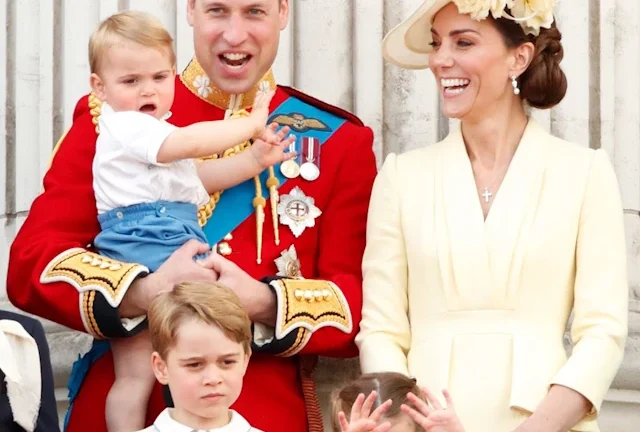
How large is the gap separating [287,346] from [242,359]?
1.70 feet

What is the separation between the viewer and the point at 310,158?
5242mm

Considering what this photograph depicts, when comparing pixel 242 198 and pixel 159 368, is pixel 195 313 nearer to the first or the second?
pixel 159 368

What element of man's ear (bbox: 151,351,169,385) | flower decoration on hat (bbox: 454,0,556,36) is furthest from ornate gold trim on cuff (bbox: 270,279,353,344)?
flower decoration on hat (bbox: 454,0,556,36)

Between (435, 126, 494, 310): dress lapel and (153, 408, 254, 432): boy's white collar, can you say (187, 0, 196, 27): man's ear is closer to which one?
(435, 126, 494, 310): dress lapel

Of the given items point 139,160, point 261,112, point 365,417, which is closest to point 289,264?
point 261,112

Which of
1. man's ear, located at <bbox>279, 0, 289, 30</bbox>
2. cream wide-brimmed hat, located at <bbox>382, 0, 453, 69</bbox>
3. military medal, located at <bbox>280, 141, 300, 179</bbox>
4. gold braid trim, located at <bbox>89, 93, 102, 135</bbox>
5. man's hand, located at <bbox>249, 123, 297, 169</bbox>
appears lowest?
military medal, located at <bbox>280, 141, 300, 179</bbox>

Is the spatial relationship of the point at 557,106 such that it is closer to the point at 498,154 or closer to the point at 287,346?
the point at 498,154

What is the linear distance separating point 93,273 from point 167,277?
0.19 meters

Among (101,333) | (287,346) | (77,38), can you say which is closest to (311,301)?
(287,346)

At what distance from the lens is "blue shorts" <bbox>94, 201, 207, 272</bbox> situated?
15.9ft

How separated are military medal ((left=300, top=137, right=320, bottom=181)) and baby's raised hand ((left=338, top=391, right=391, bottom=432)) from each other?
976 millimetres

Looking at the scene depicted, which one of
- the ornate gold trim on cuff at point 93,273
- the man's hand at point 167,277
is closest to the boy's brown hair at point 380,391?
the man's hand at point 167,277

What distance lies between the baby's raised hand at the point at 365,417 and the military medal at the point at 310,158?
3.20 feet

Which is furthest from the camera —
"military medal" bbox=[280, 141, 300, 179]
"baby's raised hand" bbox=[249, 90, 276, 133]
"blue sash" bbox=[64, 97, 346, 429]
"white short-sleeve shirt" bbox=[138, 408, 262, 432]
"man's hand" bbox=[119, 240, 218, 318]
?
"military medal" bbox=[280, 141, 300, 179]
